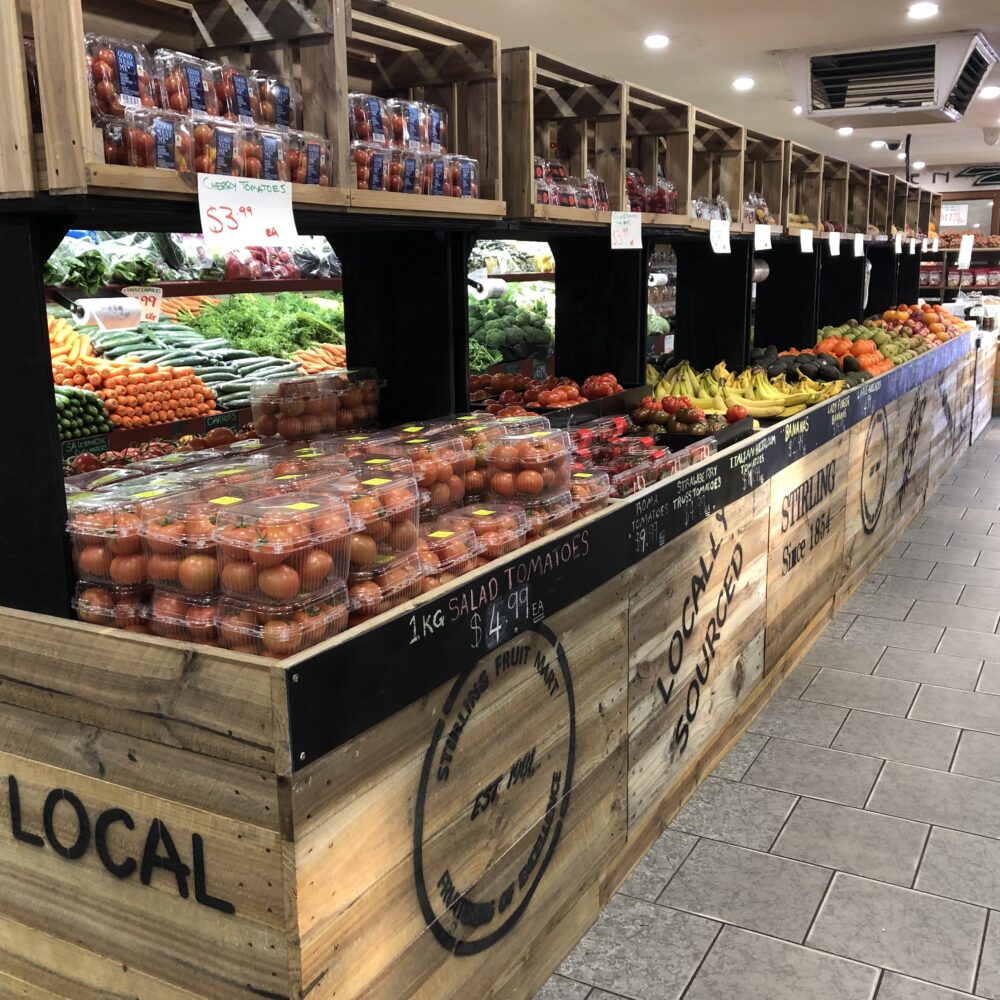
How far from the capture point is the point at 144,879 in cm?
170

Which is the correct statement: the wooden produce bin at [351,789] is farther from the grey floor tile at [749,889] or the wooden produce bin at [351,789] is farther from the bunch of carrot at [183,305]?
the bunch of carrot at [183,305]

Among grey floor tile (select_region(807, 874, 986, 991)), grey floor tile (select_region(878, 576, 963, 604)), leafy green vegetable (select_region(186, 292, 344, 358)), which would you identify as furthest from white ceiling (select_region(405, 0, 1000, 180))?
grey floor tile (select_region(807, 874, 986, 991))

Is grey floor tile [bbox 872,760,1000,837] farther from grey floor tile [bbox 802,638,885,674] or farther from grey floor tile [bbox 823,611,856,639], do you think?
grey floor tile [bbox 823,611,856,639]

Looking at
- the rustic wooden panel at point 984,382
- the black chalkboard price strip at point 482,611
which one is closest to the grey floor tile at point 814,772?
the black chalkboard price strip at point 482,611

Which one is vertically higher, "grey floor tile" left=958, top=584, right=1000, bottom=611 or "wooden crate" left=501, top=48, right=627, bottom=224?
"wooden crate" left=501, top=48, right=627, bottom=224

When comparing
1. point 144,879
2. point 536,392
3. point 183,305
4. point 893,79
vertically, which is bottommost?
point 144,879

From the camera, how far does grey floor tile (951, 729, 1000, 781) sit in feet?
11.1

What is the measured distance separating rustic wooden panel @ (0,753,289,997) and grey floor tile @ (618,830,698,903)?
1400 mm

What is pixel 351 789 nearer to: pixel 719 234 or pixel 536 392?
pixel 536 392

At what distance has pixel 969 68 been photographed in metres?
6.96

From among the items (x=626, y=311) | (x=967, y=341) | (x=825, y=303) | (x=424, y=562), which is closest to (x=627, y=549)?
(x=424, y=562)

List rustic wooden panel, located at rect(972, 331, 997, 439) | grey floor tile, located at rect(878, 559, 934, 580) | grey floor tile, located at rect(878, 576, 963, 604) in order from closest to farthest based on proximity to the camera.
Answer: grey floor tile, located at rect(878, 576, 963, 604)
grey floor tile, located at rect(878, 559, 934, 580)
rustic wooden panel, located at rect(972, 331, 997, 439)

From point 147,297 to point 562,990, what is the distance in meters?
3.63

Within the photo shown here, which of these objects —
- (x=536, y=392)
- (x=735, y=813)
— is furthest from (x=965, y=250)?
(x=735, y=813)
